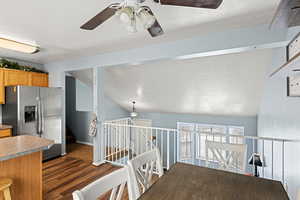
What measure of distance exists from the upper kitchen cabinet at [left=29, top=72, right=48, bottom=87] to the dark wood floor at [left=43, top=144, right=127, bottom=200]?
1.91 metres

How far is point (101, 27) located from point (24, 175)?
2.05 m

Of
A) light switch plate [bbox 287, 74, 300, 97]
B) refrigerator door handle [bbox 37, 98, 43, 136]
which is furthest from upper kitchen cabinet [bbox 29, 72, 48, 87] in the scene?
light switch plate [bbox 287, 74, 300, 97]

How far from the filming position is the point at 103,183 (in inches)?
36.1

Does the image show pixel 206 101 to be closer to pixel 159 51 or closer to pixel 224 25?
pixel 159 51

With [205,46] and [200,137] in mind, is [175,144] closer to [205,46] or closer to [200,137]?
[200,137]

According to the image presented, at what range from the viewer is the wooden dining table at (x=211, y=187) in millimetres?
1027

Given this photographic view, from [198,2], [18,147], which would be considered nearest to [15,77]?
[18,147]

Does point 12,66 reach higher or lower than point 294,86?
higher

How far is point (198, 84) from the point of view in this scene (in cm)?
393

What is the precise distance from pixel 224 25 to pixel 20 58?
14.4 ft

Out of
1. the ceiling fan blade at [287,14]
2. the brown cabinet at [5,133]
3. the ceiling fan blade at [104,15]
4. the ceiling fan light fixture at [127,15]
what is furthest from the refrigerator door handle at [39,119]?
the ceiling fan blade at [287,14]

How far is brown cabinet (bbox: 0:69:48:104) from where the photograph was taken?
3.45 m

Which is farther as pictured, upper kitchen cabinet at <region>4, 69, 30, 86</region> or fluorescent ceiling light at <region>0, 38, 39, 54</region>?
upper kitchen cabinet at <region>4, 69, 30, 86</region>

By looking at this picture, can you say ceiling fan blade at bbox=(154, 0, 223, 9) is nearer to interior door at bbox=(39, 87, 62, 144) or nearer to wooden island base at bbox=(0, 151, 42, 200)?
wooden island base at bbox=(0, 151, 42, 200)
